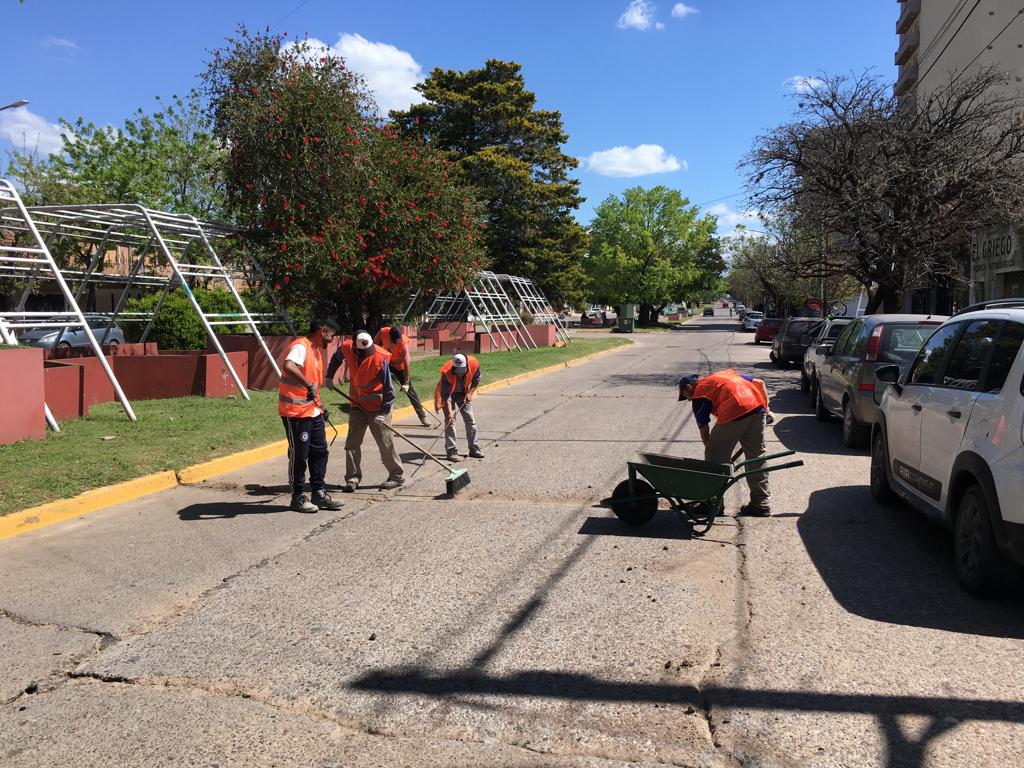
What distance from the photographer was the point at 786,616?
4.52 meters

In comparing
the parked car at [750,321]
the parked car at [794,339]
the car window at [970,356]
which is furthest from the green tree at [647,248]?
the car window at [970,356]

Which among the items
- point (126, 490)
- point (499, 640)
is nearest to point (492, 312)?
point (126, 490)


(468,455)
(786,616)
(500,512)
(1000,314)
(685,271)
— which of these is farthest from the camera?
(685,271)

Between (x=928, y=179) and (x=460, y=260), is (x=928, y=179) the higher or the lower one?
the higher one

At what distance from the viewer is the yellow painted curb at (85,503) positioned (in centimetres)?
664

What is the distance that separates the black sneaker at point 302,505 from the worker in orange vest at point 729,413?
11.3 feet

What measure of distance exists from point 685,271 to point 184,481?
6231 centimetres

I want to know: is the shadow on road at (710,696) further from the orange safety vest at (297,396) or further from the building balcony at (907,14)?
the building balcony at (907,14)

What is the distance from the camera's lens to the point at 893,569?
5355 mm

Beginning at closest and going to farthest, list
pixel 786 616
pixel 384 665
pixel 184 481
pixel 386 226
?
pixel 384 665
pixel 786 616
pixel 184 481
pixel 386 226

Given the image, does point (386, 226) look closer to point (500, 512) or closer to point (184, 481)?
point (184, 481)

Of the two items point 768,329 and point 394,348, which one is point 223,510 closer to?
point 394,348

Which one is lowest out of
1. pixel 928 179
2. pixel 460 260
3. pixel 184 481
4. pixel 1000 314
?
pixel 184 481

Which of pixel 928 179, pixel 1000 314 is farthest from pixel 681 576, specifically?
pixel 928 179
